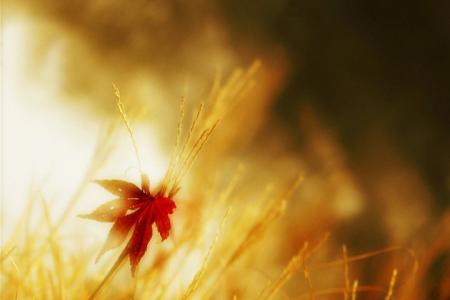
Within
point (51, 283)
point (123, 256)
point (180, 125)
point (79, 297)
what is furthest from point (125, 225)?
point (79, 297)

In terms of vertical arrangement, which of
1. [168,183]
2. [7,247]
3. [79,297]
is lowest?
[79,297]

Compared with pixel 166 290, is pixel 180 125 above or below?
above

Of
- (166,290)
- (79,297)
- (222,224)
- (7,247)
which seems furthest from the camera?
(79,297)

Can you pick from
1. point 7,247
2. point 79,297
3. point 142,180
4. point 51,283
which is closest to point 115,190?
point 142,180

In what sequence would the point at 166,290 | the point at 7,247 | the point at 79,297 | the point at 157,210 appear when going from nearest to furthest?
the point at 157,210, the point at 7,247, the point at 166,290, the point at 79,297

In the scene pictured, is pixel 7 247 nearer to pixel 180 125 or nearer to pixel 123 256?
pixel 123 256

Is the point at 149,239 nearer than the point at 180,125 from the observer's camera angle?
No

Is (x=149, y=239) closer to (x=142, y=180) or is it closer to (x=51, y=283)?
(x=142, y=180)
